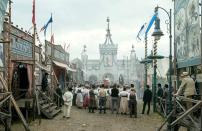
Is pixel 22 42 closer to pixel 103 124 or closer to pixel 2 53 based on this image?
pixel 2 53

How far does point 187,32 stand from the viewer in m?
11.8

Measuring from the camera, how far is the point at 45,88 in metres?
23.0

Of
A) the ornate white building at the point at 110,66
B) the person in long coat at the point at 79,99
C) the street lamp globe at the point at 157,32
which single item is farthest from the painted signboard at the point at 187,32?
the ornate white building at the point at 110,66

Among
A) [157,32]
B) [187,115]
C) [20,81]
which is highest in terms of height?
[157,32]

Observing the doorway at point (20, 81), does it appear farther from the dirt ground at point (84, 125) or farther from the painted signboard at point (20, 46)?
the dirt ground at point (84, 125)

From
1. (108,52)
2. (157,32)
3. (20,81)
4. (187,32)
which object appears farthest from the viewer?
(108,52)

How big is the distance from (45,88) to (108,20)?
169 feet

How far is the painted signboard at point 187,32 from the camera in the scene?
10.8m

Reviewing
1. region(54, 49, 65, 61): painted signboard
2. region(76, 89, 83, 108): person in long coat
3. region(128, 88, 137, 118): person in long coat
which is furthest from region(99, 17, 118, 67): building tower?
region(128, 88, 137, 118): person in long coat

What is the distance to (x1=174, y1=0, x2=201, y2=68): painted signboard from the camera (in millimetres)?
10773

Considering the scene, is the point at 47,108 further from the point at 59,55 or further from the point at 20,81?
the point at 59,55

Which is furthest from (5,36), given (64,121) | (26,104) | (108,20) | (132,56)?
(132,56)

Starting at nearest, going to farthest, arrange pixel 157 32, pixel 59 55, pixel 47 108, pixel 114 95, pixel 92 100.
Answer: pixel 47 108 < pixel 157 32 < pixel 114 95 < pixel 92 100 < pixel 59 55

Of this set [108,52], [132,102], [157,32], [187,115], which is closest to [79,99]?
[132,102]
